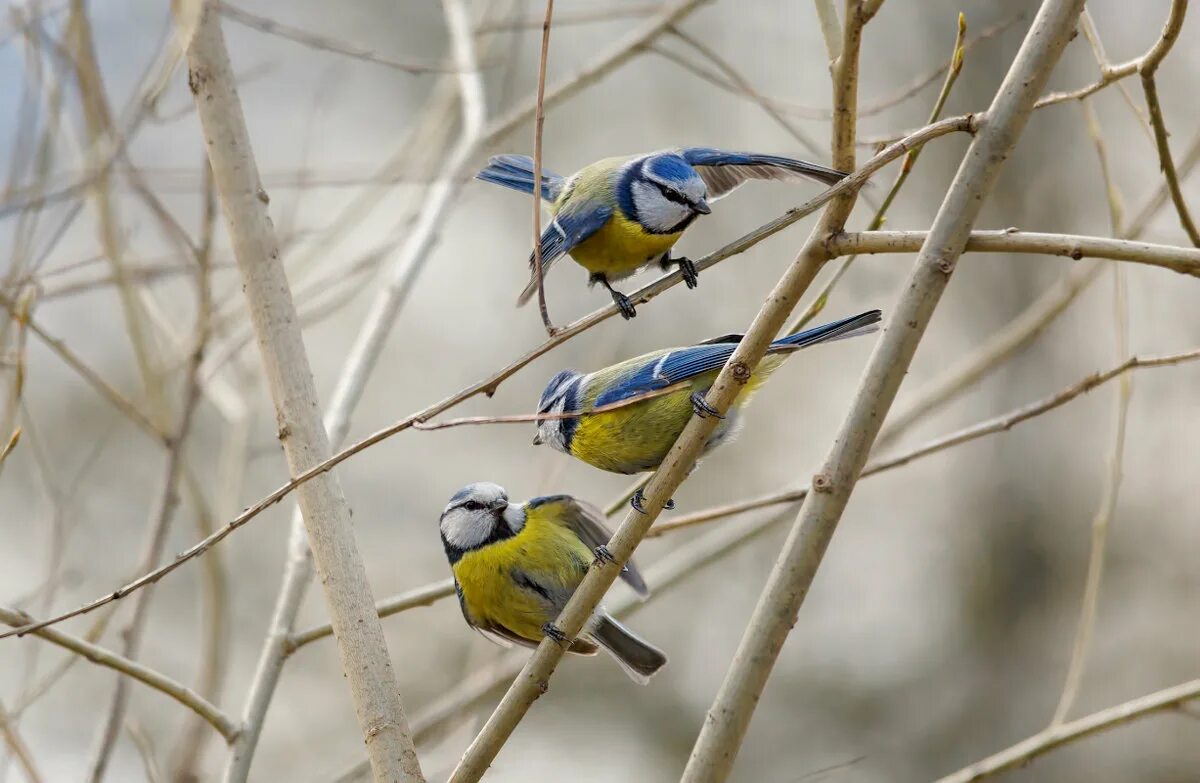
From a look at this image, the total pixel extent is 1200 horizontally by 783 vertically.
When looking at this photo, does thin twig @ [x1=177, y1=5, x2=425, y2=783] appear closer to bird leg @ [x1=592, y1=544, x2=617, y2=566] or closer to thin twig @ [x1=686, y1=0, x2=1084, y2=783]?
bird leg @ [x1=592, y1=544, x2=617, y2=566]

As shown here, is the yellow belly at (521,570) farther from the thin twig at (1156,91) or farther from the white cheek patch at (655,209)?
the thin twig at (1156,91)

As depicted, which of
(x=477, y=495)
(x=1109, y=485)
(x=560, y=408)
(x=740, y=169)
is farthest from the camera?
(x=740, y=169)

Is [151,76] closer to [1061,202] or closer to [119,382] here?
[119,382]

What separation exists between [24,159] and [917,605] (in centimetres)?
882

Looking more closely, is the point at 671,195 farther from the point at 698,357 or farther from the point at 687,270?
the point at 687,270

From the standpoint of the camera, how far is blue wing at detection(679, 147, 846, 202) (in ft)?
7.97

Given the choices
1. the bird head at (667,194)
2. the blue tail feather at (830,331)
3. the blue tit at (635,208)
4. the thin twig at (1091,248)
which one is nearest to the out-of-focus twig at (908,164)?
the blue tail feather at (830,331)

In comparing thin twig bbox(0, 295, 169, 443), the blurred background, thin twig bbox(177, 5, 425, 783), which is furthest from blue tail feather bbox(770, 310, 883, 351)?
the blurred background

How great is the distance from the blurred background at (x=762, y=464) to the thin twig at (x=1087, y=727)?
5.18 m

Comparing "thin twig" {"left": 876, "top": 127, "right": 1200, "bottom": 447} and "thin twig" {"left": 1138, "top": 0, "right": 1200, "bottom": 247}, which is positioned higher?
"thin twig" {"left": 876, "top": 127, "right": 1200, "bottom": 447}

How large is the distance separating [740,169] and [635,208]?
1.47 feet

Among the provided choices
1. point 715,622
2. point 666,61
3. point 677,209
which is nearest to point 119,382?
point 715,622

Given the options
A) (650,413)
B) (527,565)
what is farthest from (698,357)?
(527,565)

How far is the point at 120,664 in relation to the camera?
2.20 metres
